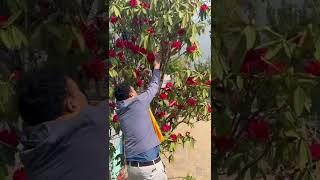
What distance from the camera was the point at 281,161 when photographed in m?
1.09

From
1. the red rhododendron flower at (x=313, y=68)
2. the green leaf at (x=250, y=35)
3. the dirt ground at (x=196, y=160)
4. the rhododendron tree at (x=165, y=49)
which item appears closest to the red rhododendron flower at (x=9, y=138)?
the green leaf at (x=250, y=35)

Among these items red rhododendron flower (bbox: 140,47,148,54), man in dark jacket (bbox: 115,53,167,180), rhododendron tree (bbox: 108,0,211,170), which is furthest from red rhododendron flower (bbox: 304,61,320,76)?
red rhododendron flower (bbox: 140,47,148,54)

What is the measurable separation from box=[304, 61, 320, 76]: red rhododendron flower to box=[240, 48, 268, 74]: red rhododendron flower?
3.5 inches

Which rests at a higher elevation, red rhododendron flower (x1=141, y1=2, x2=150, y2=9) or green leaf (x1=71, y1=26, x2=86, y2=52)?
red rhododendron flower (x1=141, y1=2, x2=150, y2=9)

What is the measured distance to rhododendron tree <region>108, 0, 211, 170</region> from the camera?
2801 millimetres

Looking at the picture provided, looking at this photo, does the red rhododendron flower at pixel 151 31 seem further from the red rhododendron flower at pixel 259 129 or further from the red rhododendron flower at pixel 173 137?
the red rhododendron flower at pixel 259 129

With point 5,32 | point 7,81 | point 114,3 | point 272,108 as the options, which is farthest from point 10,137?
point 114,3

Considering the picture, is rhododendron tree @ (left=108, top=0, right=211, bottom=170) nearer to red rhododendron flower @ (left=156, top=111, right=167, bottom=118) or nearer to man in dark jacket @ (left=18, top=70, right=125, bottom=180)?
red rhododendron flower @ (left=156, top=111, right=167, bottom=118)

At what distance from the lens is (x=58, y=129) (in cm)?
105

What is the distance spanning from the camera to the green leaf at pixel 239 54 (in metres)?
1.07

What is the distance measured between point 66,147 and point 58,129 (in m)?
0.04

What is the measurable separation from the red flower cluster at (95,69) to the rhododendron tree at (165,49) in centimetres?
162

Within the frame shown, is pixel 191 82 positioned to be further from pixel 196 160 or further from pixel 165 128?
pixel 196 160

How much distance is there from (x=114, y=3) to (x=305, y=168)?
197 cm
